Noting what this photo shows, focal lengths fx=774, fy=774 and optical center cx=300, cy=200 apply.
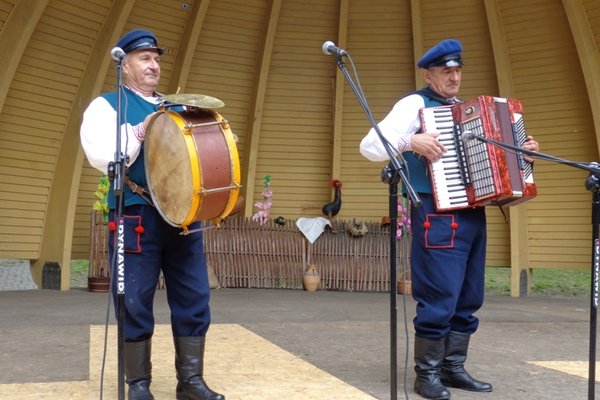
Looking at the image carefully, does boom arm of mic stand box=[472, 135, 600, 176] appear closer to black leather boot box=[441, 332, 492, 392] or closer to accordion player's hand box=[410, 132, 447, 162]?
accordion player's hand box=[410, 132, 447, 162]

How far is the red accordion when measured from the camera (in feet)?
14.0

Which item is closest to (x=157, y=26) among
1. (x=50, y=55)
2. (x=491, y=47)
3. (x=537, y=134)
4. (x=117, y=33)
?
(x=117, y=33)

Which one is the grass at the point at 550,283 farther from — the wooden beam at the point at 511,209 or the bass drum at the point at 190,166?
the bass drum at the point at 190,166

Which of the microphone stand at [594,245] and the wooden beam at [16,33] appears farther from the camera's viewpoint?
the wooden beam at [16,33]

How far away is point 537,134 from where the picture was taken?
11547 millimetres

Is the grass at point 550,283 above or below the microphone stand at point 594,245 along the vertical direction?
below

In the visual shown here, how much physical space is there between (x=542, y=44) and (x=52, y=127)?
280 inches

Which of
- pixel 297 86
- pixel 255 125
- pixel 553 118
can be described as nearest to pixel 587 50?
pixel 553 118

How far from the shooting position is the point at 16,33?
9.80 metres

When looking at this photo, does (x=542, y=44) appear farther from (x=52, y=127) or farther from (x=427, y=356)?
(x=427, y=356)

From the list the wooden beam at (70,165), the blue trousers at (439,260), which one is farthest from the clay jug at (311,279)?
the blue trousers at (439,260)

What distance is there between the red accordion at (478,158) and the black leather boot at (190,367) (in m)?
1.56

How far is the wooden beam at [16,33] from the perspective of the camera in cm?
976

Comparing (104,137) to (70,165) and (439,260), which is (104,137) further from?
(70,165)
